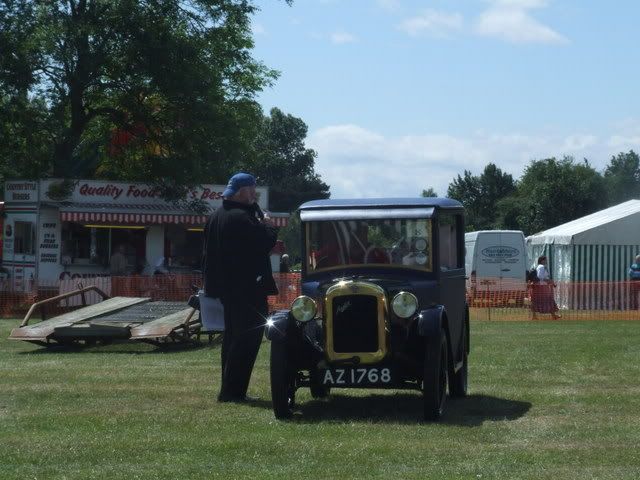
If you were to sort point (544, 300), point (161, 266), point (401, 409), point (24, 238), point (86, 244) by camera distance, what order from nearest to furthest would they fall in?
point (401, 409)
point (544, 300)
point (161, 266)
point (24, 238)
point (86, 244)

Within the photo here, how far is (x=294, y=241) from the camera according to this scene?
80.9 meters

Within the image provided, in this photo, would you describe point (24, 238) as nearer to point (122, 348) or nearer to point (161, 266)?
point (161, 266)

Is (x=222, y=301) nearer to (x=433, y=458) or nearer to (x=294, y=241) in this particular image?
(x=433, y=458)

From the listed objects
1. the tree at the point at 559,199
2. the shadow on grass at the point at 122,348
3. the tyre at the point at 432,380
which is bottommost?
the shadow on grass at the point at 122,348

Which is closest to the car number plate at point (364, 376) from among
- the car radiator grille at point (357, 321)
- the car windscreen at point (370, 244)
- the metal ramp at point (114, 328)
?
the car radiator grille at point (357, 321)

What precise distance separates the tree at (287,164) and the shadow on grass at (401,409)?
83.3 m

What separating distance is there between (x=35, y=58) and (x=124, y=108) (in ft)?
13.3

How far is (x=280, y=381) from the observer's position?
33.7 ft

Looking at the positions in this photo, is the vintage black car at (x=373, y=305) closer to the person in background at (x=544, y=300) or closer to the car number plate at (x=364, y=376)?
the car number plate at (x=364, y=376)

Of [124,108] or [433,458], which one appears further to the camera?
[124,108]

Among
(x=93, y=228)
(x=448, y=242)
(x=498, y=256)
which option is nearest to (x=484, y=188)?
(x=498, y=256)

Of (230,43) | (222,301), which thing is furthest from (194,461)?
(230,43)

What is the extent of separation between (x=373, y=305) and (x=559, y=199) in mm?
76897

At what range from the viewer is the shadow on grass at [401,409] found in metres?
10.4
